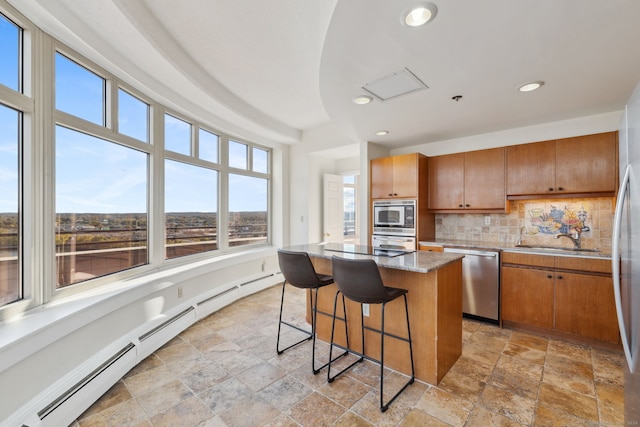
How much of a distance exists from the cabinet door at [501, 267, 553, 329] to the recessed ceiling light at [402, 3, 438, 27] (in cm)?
269

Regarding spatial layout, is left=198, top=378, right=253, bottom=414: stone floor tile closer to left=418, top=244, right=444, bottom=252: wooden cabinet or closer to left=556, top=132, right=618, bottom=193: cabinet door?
left=418, top=244, right=444, bottom=252: wooden cabinet

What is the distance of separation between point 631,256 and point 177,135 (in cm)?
402

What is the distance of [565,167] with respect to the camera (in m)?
3.03

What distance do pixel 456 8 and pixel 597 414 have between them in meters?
2.59

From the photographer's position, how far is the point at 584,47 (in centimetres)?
182

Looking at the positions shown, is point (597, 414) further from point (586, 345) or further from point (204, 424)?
point (204, 424)

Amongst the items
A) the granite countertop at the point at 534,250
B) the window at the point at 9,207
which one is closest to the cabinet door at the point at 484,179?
the granite countertop at the point at 534,250

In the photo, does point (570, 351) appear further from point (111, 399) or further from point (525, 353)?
point (111, 399)

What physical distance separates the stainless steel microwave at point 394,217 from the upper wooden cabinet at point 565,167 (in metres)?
1.17

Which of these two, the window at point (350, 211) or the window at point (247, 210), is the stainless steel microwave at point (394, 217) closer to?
the window at point (247, 210)

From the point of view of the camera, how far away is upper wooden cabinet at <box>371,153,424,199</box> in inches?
150

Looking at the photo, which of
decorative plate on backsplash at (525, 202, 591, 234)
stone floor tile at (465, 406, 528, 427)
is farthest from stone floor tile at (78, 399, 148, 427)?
decorative plate on backsplash at (525, 202, 591, 234)

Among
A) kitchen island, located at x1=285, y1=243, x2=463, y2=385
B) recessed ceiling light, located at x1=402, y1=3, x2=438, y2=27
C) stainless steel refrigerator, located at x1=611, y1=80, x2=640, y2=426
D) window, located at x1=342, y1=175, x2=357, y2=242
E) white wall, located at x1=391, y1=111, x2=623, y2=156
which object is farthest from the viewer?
window, located at x1=342, y1=175, x2=357, y2=242

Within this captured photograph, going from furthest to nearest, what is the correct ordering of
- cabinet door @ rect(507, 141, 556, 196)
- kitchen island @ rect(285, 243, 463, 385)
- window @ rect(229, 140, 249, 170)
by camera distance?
window @ rect(229, 140, 249, 170)
cabinet door @ rect(507, 141, 556, 196)
kitchen island @ rect(285, 243, 463, 385)
